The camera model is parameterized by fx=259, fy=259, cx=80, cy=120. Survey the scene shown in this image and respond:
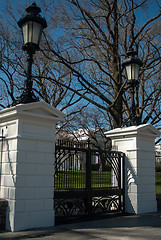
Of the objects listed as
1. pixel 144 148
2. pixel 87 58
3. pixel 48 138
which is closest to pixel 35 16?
pixel 48 138

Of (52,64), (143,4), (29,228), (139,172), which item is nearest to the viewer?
(29,228)

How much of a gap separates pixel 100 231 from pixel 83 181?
193 cm

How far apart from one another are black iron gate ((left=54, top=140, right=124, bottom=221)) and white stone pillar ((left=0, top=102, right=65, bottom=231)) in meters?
0.49

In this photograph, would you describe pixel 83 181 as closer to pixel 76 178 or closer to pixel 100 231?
pixel 76 178

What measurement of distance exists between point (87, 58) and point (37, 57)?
3945 mm

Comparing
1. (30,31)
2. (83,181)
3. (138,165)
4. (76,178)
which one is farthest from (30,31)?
(138,165)

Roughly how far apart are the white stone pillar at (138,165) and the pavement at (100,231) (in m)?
1.33

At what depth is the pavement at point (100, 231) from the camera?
5652mm

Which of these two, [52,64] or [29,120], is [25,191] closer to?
[29,120]

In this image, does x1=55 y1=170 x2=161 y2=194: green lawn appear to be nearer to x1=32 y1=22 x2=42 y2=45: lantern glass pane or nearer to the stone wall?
the stone wall

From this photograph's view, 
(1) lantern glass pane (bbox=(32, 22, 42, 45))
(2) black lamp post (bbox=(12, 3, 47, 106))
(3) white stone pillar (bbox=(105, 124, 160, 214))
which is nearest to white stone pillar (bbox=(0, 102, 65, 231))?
(2) black lamp post (bbox=(12, 3, 47, 106))

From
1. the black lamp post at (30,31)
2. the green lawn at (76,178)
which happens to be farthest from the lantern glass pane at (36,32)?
the green lawn at (76,178)

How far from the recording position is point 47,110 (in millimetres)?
6977

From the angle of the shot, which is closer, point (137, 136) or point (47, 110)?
point (47, 110)
